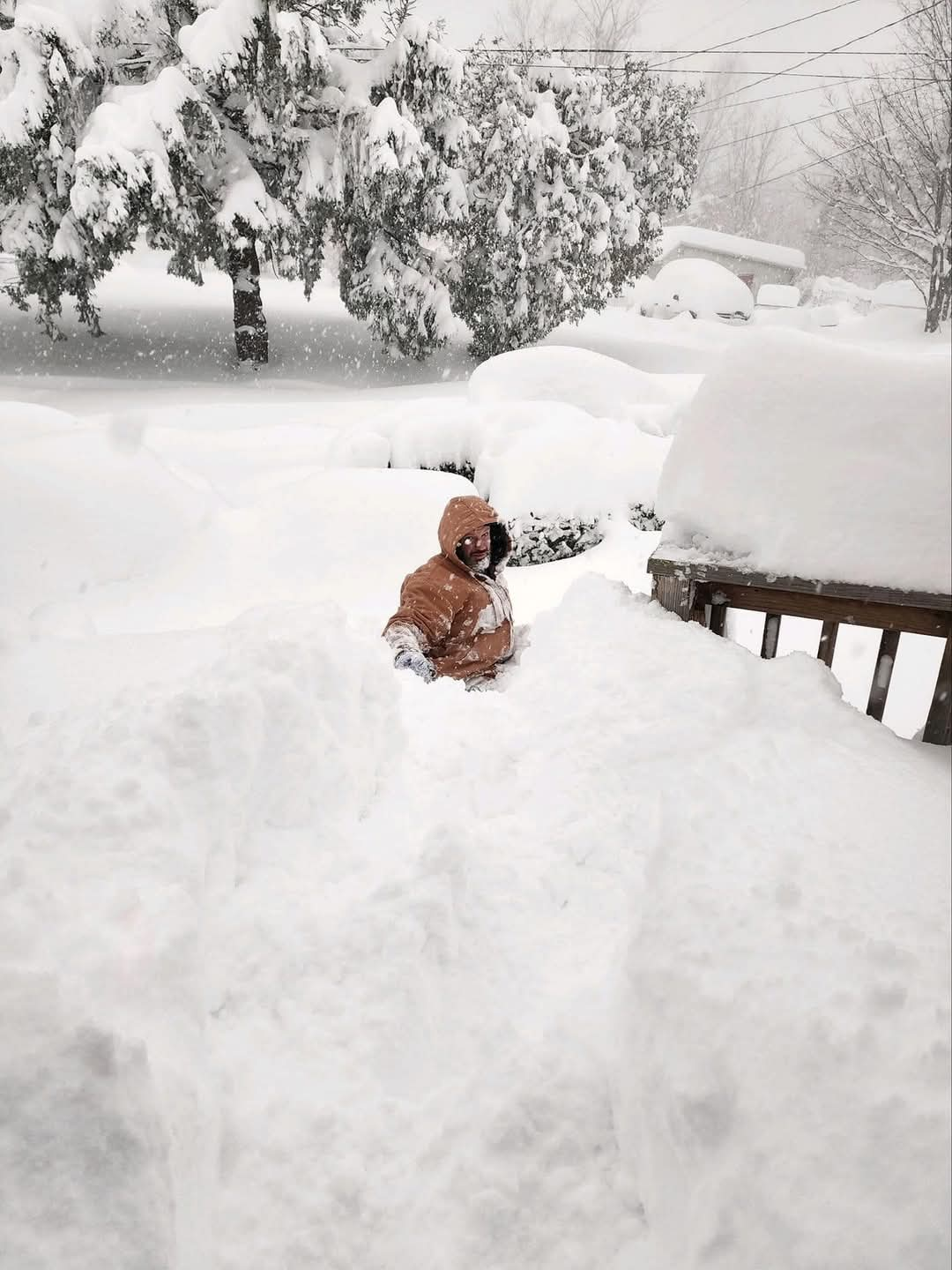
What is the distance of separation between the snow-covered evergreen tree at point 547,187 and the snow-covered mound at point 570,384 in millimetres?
5889

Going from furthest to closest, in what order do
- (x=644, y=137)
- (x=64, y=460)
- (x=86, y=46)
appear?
(x=644, y=137)
(x=86, y=46)
(x=64, y=460)

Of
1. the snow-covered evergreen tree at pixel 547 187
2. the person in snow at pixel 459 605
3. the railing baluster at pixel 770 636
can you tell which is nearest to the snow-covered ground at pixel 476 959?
the railing baluster at pixel 770 636

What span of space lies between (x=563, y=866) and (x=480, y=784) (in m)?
0.41

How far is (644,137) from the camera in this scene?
1662 cm

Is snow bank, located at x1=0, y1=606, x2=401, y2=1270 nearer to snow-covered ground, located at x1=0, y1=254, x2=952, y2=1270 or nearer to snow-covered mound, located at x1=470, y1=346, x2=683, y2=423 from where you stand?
snow-covered ground, located at x1=0, y1=254, x2=952, y2=1270

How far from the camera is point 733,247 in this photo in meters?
30.9

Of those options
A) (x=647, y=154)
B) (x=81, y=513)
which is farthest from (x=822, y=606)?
(x=647, y=154)

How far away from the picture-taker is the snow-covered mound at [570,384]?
895 centimetres

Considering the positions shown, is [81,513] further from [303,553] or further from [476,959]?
[476,959]

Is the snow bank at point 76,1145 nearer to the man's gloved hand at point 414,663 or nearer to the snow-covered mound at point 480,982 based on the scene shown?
the snow-covered mound at point 480,982

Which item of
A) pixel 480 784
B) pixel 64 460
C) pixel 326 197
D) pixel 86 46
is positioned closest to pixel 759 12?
pixel 326 197

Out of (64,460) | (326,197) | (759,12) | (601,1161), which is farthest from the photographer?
(326,197)

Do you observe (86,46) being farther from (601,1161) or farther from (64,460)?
(601,1161)

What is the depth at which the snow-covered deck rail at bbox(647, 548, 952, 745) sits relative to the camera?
199cm
